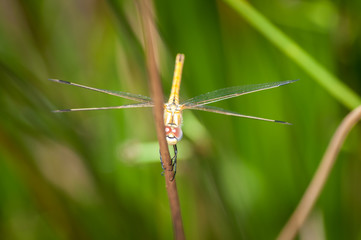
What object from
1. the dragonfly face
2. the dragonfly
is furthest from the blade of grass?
the dragonfly face

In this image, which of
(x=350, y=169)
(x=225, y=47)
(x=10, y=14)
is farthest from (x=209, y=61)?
(x=10, y=14)

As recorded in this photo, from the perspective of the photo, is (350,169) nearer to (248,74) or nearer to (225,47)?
(248,74)

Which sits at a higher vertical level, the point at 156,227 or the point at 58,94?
the point at 58,94

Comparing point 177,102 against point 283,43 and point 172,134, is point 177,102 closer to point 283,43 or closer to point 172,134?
point 172,134

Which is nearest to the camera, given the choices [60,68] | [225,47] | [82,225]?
[82,225]

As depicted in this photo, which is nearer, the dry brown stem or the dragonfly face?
the dry brown stem

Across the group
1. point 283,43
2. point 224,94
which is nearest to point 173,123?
point 224,94

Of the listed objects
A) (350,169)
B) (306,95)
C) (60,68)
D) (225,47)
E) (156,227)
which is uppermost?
(60,68)

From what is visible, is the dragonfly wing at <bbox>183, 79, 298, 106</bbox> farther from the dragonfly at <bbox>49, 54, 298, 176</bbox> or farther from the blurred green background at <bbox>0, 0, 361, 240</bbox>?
the blurred green background at <bbox>0, 0, 361, 240</bbox>
